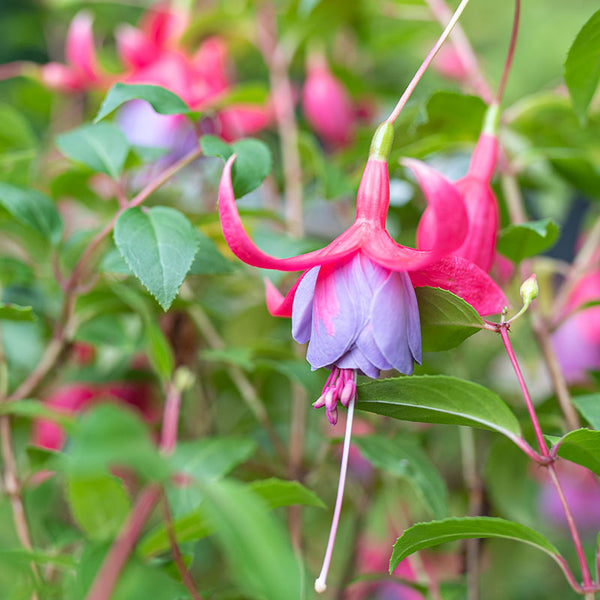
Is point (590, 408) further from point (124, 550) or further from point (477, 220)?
point (124, 550)

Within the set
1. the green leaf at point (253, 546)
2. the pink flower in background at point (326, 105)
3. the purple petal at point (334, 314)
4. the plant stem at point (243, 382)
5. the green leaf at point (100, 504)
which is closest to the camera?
the green leaf at point (253, 546)

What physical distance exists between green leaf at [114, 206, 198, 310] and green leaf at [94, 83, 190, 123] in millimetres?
65

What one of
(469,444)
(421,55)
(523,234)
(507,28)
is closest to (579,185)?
(523,234)

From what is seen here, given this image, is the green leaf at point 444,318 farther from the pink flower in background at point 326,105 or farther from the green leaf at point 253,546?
the pink flower in background at point 326,105

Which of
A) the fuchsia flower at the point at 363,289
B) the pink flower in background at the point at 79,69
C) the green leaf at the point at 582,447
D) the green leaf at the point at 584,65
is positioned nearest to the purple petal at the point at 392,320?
the fuchsia flower at the point at 363,289

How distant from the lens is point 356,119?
37.1 inches

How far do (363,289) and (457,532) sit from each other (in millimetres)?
150

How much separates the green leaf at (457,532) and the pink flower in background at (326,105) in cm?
60

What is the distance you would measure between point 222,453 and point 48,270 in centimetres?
32

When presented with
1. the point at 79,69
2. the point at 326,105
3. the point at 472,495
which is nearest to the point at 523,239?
the point at 472,495

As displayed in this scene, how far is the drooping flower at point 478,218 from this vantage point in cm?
39

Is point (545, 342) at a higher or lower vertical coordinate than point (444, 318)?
lower

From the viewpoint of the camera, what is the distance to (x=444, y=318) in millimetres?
368

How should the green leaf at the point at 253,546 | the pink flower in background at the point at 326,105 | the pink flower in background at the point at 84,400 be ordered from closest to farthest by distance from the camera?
the green leaf at the point at 253,546
the pink flower in background at the point at 84,400
the pink flower in background at the point at 326,105
